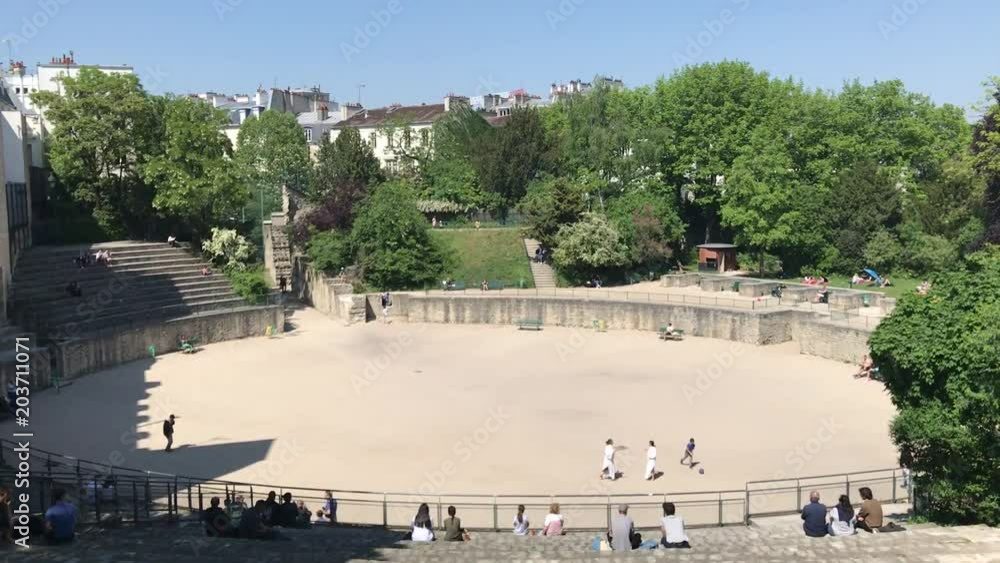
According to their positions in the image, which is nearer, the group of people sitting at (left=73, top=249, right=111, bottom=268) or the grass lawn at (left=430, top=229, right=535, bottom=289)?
the group of people sitting at (left=73, top=249, right=111, bottom=268)

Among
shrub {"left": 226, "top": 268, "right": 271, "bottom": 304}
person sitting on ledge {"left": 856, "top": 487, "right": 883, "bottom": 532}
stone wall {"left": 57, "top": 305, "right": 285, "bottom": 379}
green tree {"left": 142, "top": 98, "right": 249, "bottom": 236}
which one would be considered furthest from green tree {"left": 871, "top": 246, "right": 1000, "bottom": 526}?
green tree {"left": 142, "top": 98, "right": 249, "bottom": 236}

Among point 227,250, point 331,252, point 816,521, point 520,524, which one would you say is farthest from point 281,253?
point 816,521

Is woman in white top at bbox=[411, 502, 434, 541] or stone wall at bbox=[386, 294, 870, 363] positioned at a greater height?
stone wall at bbox=[386, 294, 870, 363]

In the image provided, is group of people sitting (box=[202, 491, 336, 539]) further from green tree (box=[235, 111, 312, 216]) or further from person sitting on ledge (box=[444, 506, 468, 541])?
green tree (box=[235, 111, 312, 216])

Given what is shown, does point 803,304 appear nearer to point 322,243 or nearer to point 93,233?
point 322,243

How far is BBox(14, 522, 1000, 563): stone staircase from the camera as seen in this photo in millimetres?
12125

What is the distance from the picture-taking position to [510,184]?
57.1 meters

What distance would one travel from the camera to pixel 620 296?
4206 centimetres

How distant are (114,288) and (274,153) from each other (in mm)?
30394

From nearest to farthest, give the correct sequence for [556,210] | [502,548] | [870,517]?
[502,548], [870,517], [556,210]

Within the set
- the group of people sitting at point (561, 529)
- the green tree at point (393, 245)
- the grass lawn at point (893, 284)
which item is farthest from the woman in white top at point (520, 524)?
the grass lawn at point (893, 284)

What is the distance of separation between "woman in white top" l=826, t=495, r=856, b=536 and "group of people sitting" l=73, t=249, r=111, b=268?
33651 mm

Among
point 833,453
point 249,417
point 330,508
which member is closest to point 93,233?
point 249,417

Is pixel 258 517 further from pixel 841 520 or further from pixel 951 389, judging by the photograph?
pixel 951 389
